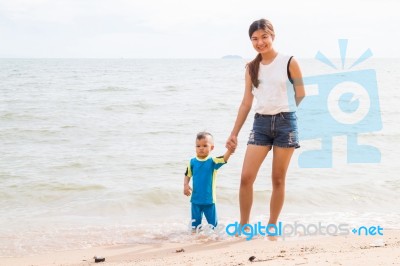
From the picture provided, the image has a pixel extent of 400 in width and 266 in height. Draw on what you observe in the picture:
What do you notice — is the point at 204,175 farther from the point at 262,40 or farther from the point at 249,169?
the point at 262,40

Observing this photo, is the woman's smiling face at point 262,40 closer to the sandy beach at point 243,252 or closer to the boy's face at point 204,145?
the boy's face at point 204,145

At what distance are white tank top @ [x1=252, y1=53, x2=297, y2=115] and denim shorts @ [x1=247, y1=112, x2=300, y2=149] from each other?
0.17 feet

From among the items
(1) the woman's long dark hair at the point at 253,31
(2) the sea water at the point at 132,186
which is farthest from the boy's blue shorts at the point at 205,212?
(1) the woman's long dark hair at the point at 253,31

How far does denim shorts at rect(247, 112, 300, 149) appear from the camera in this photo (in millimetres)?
4180

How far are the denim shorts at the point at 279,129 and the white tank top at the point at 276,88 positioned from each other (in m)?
0.05

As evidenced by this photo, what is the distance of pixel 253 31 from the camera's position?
4.16 metres

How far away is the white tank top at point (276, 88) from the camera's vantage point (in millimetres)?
4160

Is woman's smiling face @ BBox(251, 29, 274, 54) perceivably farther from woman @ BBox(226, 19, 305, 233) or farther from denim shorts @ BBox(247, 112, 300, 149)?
denim shorts @ BBox(247, 112, 300, 149)

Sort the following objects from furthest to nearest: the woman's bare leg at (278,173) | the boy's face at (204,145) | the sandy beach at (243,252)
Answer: the boy's face at (204,145)
the woman's bare leg at (278,173)
the sandy beach at (243,252)

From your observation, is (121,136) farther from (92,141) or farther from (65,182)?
(65,182)

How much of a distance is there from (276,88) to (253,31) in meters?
0.51

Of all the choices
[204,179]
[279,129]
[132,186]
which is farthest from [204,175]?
[132,186]

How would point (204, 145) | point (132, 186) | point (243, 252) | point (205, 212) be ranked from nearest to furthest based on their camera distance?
1. point (243, 252)
2. point (204, 145)
3. point (205, 212)
4. point (132, 186)

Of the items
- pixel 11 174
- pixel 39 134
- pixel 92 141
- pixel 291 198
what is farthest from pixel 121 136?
pixel 291 198
